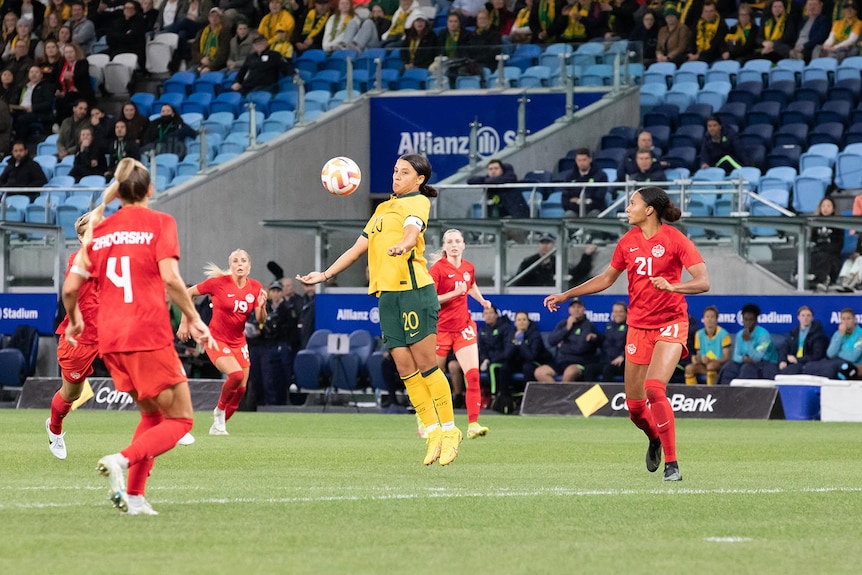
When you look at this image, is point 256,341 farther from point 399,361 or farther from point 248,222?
point 399,361

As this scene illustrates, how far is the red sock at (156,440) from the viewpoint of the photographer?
8.03 m

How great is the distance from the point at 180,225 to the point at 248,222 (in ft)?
5.27

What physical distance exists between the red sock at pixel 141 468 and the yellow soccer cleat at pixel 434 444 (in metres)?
3.64

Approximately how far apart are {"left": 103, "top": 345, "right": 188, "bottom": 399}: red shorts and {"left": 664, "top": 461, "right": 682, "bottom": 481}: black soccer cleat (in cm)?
417

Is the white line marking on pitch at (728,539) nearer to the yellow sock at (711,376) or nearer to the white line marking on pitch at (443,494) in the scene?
the white line marking on pitch at (443,494)

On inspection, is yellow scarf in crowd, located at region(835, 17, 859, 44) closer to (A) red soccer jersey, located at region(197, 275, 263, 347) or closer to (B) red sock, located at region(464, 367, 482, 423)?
(B) red sock, located at region(464, 367, 482, 423)

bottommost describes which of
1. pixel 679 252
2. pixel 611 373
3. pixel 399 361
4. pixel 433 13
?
pixel 611 373

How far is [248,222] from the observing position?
1139 inches

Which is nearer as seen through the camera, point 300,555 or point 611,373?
point 300,555

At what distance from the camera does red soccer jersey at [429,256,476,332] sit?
57.2 feet

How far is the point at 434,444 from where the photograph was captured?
11773mm

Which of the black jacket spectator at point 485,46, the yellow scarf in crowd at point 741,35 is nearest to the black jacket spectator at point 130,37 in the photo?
the black jacket spectator at point 485,46

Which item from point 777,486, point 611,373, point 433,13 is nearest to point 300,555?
point 777,486

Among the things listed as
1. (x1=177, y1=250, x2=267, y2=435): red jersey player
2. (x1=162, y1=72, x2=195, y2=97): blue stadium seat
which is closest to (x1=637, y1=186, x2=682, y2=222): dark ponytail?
(x1=177, y1=250, x2=267, y2=435): red jersey player
